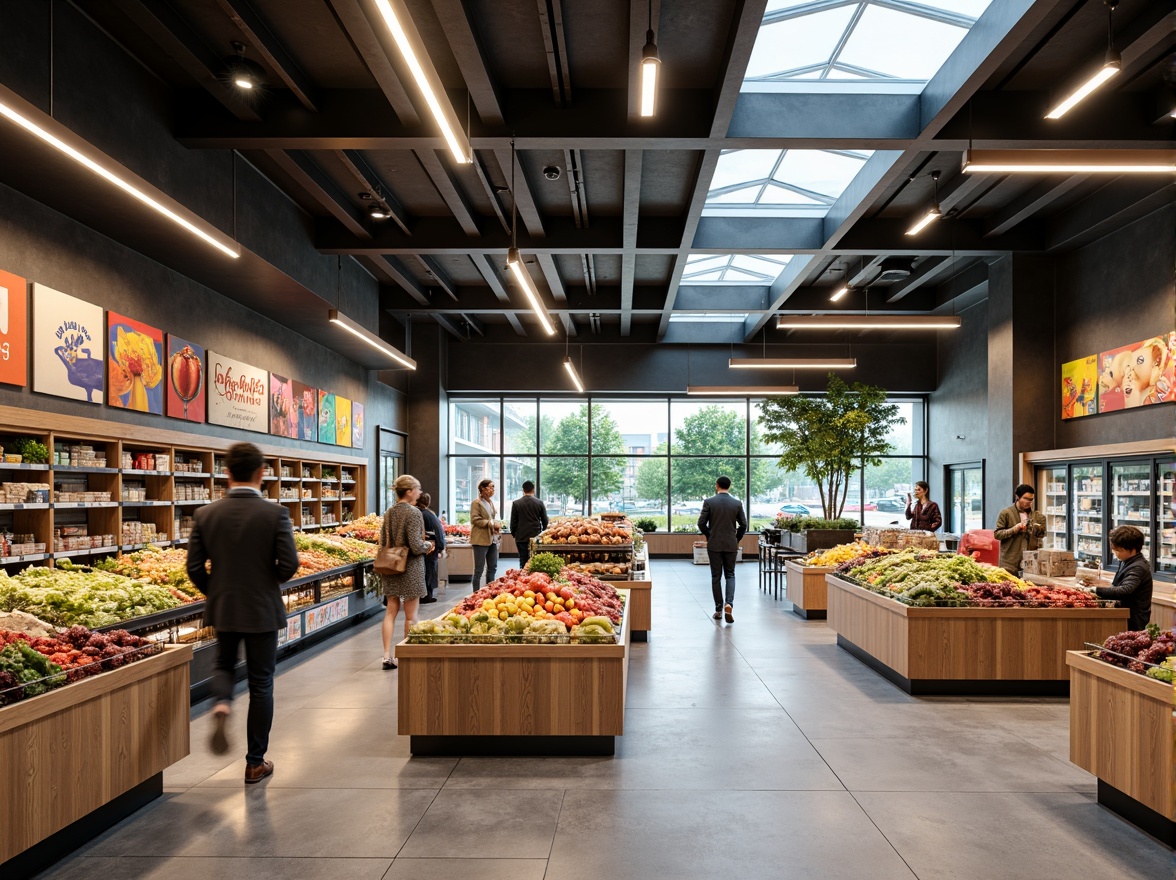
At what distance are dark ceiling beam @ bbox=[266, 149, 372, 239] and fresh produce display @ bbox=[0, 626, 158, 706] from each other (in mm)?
5030

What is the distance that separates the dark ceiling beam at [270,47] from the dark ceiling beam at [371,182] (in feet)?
3.90

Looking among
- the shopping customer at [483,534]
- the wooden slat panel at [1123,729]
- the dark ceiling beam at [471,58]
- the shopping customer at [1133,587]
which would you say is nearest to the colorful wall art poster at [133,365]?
the dark ceiling beam at [471,58]

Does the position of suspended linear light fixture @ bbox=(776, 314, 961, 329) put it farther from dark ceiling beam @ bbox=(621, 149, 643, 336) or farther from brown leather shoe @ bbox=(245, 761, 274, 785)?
brown leather shoe @ bbox=(245, 761, 274, 785)

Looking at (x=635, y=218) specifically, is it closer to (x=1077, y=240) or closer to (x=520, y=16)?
(x=520, y=16)

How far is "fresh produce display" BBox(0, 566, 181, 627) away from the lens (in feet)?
15.5

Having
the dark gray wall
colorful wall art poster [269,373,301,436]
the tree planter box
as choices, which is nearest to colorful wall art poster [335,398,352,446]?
the dark gray wall

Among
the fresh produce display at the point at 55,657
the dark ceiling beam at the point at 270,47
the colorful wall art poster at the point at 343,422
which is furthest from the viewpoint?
the colorful wall art poster at the point at 343,422

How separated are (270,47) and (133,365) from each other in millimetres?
3149

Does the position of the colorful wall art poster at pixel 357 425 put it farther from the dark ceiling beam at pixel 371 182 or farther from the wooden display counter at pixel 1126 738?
the wooden display counter at pixel 1126 738

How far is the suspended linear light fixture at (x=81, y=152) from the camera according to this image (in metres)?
3.76

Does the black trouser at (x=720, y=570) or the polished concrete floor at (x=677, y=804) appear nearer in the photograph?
the polished concrete floor at (x=677, y=804)

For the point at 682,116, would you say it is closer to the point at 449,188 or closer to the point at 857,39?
the point at 857,39

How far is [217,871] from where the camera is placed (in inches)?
124

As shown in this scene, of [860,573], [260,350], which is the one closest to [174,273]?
[260,350]
